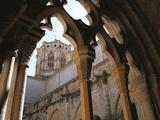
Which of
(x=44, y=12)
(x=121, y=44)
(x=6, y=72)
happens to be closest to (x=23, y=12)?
(x=44, y=12)

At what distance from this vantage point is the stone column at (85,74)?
121 inches

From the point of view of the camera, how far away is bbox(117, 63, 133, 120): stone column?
3.44 metres

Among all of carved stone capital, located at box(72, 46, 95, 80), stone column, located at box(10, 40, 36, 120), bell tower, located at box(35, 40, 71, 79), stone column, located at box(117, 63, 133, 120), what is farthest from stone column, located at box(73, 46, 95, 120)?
bell tower, located at box(35, 40, 71, 79)

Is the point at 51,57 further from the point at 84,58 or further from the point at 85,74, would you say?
the point at 85,74

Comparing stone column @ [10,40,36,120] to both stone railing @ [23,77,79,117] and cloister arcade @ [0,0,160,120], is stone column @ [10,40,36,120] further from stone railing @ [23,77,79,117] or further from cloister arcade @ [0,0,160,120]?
stone railing @ [23,77,79,117]

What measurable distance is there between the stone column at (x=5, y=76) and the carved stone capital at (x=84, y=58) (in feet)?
3.81

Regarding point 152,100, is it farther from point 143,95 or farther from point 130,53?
point 130,53

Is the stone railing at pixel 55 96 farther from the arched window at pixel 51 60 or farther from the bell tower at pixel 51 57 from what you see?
the arched window at pixel 51 60

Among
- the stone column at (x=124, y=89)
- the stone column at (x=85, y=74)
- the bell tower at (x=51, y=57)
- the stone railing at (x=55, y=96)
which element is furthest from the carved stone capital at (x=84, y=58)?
the bell tower at (x=51, y=57)

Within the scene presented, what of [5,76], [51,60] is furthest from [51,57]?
[5,76]

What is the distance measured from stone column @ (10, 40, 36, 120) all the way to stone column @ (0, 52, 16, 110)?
18 centimetres

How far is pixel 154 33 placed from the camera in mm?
4207

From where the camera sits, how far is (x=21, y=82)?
2572mm

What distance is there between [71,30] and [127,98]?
1.29 metres
